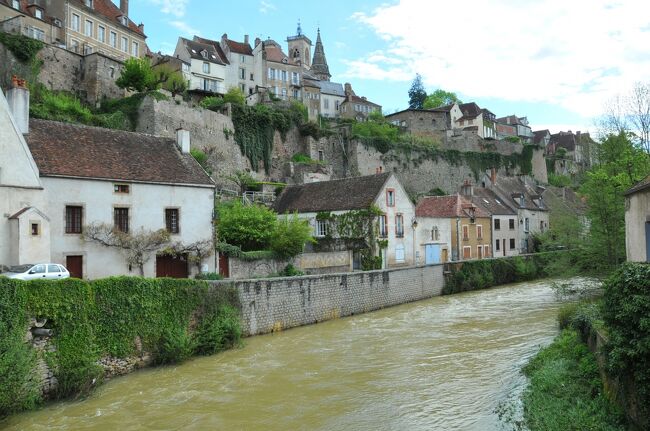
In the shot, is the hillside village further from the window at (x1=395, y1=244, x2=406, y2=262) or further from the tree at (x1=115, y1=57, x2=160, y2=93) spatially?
the tree at (x1=115, y1=57, x2=160, y2=93)

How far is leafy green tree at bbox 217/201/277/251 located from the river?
21.5ft

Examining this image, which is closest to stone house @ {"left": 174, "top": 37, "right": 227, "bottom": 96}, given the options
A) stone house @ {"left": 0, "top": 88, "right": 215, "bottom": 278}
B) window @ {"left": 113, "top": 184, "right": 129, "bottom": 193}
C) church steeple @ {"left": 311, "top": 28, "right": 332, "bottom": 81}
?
stone house @ {"left": 0, "top": 88, "right": 215, "bottom": 278}

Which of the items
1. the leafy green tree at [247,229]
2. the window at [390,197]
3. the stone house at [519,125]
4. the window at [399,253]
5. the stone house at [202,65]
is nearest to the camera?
the leafy green tree at [247,229]

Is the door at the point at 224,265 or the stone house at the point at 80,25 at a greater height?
the stone house at the point at 80,25

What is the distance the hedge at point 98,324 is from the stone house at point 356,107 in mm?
59340

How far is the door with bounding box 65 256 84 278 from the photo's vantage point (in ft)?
64.8

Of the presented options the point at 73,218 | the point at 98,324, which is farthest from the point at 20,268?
the point at 73,218

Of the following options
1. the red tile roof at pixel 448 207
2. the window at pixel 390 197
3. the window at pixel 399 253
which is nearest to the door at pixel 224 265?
the window at pixel 390 197

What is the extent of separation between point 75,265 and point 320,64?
8254 centimetres

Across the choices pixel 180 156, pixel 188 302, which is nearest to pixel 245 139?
pixel 180 156

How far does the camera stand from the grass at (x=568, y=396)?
340 inches

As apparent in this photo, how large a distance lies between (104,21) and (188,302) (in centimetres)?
3727

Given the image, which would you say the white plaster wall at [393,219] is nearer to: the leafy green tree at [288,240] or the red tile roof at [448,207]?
the red tile roof at [448,207]

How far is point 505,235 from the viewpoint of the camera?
43.1 metres
